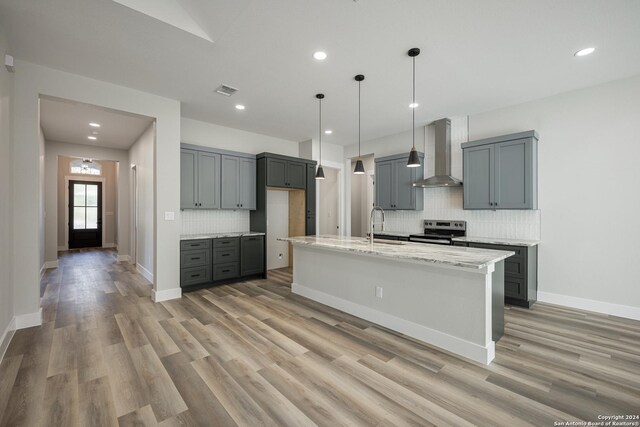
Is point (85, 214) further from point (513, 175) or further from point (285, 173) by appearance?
point (513, 175)

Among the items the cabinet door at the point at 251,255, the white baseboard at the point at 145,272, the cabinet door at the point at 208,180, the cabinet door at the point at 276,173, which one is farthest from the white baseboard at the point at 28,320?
the cabinet door at the point at 276,173

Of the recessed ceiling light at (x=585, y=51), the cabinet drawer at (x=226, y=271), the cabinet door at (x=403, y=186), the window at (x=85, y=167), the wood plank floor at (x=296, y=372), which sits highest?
the recessed ceiling light at (x=585, y=51)

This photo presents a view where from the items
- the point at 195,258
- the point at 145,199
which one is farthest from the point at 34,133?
the point at 195,258

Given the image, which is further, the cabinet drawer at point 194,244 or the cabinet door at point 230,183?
the cabinet door at point 230,183

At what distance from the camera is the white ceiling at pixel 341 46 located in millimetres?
2271

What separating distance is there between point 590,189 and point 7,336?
661cm

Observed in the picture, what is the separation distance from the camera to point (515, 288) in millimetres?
3734

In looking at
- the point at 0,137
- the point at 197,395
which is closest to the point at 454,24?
the point at 197,395

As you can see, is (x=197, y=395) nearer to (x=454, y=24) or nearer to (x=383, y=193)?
(x=454, y=24)

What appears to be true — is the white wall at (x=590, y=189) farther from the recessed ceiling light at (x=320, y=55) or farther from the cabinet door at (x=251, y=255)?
the cabinet door at (x=251, y=255)

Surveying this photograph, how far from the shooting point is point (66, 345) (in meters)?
2.67

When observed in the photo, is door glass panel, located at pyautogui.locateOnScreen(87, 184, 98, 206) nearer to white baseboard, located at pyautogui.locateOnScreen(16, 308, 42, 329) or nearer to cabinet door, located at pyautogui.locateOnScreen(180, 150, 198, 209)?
cabinet door, located at pyautogui.locateOnScreen(180, 150, 198, 209)

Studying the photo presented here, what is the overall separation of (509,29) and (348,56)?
1.44 metres

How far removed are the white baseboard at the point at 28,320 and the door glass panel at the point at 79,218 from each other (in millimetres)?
7598
